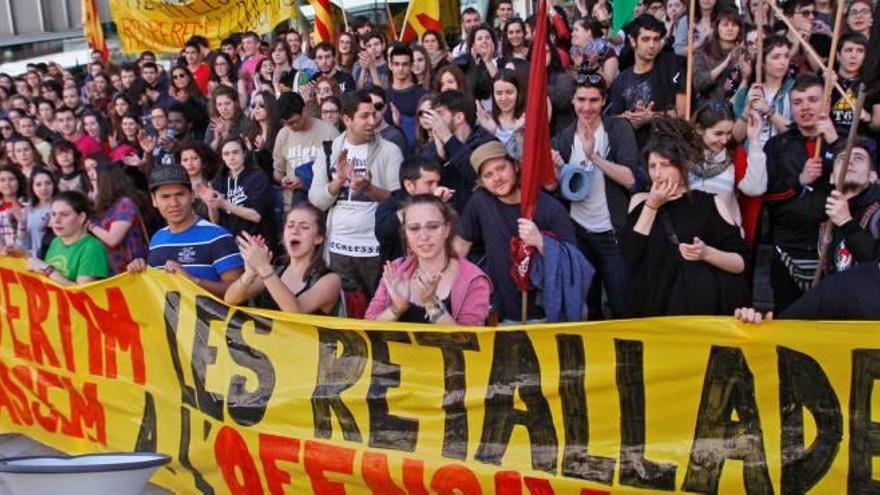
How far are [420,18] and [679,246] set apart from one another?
662cm

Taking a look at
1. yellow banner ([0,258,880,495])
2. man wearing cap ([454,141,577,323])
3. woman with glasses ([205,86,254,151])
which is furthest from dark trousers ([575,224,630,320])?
woman with glasses ([205,86,254,151])

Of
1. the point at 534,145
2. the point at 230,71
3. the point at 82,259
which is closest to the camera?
the point at 534,145

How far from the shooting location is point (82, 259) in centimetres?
580

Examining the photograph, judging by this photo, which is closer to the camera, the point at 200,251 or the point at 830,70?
the point at 830,70

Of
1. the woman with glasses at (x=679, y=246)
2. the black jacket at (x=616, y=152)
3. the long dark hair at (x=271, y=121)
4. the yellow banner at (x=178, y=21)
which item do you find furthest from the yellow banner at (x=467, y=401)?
the yellow banner at (x=178, y=21)

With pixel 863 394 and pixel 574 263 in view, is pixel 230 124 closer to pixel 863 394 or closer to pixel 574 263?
pixel 574 263

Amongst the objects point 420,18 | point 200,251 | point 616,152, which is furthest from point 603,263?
point 420,18

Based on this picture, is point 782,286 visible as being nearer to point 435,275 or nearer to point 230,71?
point 435,275

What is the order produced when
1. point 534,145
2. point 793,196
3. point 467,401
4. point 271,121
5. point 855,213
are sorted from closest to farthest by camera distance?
point 467,401
point 534,145
point 855,213
point 793,196
point 271,121

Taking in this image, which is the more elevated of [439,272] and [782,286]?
[439,272]

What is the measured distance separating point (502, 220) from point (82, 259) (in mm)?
2403

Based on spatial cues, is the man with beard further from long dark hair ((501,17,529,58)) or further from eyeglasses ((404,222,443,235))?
long dark hair ((501,17,529,58))

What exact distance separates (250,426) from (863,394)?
239 cm

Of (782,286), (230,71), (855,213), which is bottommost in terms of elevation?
(782,286)
